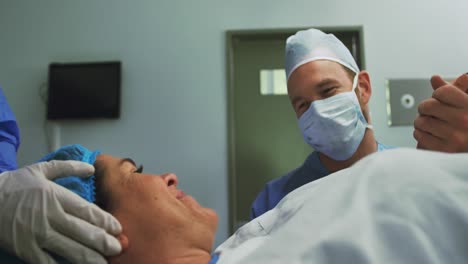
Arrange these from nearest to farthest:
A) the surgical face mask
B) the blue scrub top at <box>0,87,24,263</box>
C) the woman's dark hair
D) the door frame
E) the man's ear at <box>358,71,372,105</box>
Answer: the woman's dark hair, the blue scrub top at <box>0,87,24,263</box>, the surgical face mask, the man's ear at <box>358,71,372,105</box>, the door frame

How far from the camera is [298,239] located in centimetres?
44

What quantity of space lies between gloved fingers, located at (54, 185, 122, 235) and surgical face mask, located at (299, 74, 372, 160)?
0.84 metres

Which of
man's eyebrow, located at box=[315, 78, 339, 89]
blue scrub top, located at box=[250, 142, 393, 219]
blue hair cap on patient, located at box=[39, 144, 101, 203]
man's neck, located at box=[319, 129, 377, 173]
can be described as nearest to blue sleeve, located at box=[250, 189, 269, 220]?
blue scrub top, located at box=[250, 142, 393, 219]

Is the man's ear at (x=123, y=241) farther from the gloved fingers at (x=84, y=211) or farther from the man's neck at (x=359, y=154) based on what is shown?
the man's neck at (x=359, y=154)

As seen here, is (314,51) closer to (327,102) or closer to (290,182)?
(327,102)

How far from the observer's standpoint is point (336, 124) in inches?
51.4

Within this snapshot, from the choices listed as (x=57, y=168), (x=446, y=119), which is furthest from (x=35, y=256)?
(x=446, y=119)

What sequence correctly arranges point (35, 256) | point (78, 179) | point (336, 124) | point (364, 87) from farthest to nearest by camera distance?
point (364, 87)
point (336, 124)
point (78, 179)
point (35, 256)

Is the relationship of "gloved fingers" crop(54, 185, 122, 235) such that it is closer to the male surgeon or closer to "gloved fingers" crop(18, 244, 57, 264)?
"gloved fingers" crop(18, 244, 57, 264)

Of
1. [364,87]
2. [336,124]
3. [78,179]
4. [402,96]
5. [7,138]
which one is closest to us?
[78,179]

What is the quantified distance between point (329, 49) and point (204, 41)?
36.3 inches

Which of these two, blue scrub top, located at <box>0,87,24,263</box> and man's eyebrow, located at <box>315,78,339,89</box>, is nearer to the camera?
blue scrub top, located at <box>0,87,24,263</box>

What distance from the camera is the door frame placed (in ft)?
6.49

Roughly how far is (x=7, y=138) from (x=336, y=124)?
1.04 m
